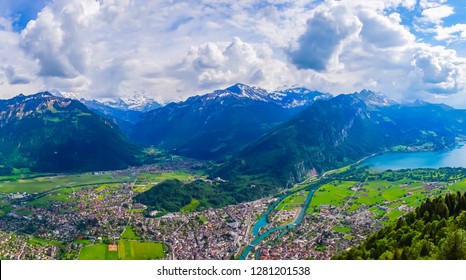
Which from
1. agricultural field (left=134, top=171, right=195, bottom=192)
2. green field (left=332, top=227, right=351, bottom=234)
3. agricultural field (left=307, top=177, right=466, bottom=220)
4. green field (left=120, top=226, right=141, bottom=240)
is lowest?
green field (left=332, top=227, right=351, bottom=234)

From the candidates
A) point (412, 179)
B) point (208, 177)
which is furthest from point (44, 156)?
point (412, 179)

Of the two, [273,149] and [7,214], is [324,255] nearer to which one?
[7,214]

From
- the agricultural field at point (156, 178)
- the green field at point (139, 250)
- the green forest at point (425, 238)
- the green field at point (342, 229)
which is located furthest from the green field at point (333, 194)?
the green forest at point (425, 238)

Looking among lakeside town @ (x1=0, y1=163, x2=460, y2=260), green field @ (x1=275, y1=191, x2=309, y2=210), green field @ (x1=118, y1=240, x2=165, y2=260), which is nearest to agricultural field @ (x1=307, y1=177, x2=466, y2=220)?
lakeside town @ (x1=0, y1=163, x2=460, y2=260)

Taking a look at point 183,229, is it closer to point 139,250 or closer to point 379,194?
point 139,250

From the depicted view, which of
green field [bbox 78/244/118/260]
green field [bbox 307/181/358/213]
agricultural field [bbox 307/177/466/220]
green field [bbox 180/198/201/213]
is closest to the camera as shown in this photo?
green field [bbox 78/244/118/260]

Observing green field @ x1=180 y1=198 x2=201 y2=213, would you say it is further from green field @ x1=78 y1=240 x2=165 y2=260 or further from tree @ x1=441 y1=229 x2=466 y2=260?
tree @ x1=441 y1=229 x2=466 y2=260
